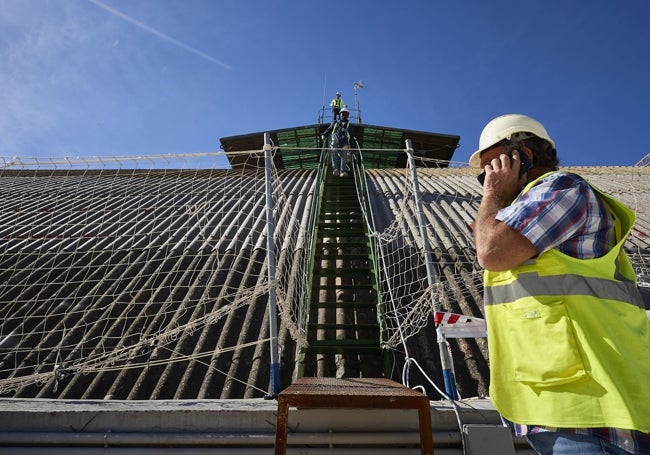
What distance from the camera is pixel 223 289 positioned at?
4.65 meters

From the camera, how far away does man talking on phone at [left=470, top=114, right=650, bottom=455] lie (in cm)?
118

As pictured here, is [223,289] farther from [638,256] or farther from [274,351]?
[638,256]

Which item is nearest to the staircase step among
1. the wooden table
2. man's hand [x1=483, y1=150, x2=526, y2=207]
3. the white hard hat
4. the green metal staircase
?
the green metal staircase

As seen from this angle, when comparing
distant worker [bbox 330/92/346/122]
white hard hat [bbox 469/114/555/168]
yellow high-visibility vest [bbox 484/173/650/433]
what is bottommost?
yellow high-visibility vest [bbox 484/173/650/433]

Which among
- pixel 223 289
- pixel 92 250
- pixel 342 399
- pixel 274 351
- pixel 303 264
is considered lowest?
pixel 342 399

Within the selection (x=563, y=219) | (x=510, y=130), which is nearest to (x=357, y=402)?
(x=563, y=219)

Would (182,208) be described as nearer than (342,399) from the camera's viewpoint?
No

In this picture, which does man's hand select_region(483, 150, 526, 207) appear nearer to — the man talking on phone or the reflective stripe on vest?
the man talking on phone

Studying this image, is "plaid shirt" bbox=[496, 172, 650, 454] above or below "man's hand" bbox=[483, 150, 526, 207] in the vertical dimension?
below

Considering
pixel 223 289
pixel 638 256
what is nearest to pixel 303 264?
pixel 223 289

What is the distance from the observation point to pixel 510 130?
1.90 meters

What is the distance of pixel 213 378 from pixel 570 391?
3146mm

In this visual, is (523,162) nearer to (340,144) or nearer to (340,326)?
(340,326)

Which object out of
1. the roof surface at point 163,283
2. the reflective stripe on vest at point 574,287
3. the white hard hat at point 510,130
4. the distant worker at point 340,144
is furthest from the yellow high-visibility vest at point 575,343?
the distant worker at point 340,144
